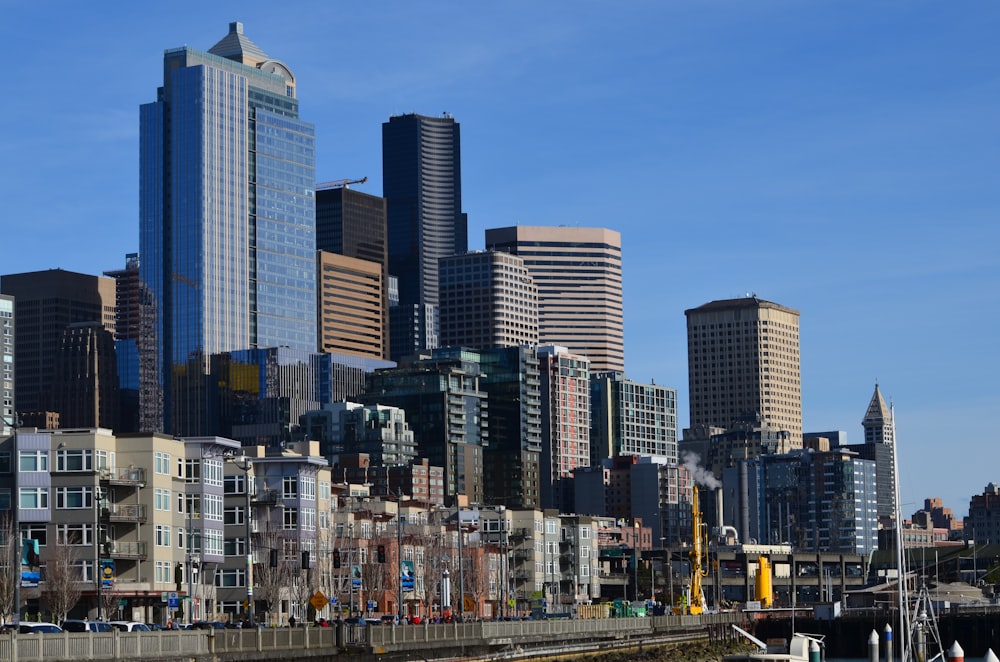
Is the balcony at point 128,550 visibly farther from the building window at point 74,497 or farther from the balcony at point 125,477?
the balcony at point 125,477

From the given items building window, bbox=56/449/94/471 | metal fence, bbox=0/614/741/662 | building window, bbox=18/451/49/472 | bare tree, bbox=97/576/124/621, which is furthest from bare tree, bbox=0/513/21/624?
metal fence, bbox=0/614/741/662

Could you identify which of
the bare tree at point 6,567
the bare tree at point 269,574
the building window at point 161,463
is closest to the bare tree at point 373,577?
the bare tree at point 269,574

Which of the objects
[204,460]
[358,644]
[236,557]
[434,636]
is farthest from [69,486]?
[358,644]

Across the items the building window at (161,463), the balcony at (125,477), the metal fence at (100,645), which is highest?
the building window at (161,463)

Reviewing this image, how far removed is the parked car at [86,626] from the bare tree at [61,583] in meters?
27.0

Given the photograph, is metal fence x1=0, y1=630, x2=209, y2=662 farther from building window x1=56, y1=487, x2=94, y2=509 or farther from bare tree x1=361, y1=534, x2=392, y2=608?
bare tree x1=361, y1=534, x2=392, y2=608

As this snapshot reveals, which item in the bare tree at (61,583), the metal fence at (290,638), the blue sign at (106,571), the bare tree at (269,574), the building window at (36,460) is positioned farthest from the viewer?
the bare tree at (269,574)

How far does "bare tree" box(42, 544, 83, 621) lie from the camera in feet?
413

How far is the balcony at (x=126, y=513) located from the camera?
442 ft

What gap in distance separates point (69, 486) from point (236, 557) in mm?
27308

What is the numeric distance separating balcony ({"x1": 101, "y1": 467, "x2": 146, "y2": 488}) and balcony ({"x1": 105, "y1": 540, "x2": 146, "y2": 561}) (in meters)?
4.56

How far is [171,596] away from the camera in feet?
457

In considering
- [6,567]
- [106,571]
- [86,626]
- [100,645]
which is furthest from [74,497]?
[100,645]

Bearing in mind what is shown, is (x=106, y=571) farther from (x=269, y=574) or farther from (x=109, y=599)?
(x=269, y=574)
